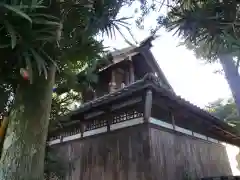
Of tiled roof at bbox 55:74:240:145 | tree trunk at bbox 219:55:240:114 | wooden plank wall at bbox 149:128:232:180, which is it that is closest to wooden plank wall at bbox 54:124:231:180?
wooden plank wall at bbox 149:128:232:180

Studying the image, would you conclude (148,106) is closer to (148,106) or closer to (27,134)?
(148,106)

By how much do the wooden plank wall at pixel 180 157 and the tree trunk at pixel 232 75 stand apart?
2061 millimetres

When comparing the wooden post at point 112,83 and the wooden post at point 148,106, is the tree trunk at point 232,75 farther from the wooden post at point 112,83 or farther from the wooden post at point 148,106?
the wooden post at point 148,106

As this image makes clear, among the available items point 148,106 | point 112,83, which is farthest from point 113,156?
point 112,83

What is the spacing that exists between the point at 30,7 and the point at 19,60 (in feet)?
2.43

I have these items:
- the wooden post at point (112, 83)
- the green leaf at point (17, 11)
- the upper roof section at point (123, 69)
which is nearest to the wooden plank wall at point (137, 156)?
the wooden post at point (112, 83)

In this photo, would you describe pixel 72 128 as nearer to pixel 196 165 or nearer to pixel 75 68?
pixel 75 68

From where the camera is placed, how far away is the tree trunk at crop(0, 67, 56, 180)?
2.60 meters

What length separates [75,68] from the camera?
14.5 ft

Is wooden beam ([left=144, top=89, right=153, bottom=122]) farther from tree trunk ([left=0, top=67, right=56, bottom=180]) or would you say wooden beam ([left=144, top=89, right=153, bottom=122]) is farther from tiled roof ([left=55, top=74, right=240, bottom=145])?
tree trunk ([left=0, top=67, right=56, bottom=180])

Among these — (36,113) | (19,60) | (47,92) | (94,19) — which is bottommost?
(36,113)

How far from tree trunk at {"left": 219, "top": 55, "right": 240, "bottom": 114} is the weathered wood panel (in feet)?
16.8

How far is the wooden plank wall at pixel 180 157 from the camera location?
474cm

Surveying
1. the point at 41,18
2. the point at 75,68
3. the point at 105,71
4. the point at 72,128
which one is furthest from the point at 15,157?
the point at 105,71
